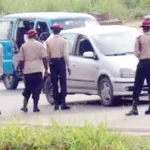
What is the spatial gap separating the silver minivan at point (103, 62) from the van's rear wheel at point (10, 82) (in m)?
5.07

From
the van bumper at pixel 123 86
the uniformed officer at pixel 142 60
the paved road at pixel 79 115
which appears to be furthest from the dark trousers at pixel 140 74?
the van bumper at pixel 123 86

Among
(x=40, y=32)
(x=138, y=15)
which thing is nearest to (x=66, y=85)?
(x=40, y=32)

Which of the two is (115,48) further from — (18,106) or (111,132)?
(111,132)

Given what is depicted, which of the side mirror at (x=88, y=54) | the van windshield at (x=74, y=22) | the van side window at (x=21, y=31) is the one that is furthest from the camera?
the van side window at (x=21, y=31)

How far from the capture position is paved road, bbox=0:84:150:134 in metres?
15.0

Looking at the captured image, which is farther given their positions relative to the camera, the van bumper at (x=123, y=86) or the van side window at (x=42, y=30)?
the van side window at (x=42, y=30)

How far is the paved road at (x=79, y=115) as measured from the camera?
1498 centimetres

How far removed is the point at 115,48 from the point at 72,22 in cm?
442

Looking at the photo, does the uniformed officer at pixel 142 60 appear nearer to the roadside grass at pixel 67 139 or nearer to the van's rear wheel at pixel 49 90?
the van's rear wheel at pixel 49 90

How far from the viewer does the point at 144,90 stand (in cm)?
1820

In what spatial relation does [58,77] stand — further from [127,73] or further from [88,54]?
[127,73]

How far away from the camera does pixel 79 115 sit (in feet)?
56.6

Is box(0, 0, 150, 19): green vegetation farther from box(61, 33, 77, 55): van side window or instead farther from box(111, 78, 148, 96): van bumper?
box(111, 78, 148, 96): van bumper

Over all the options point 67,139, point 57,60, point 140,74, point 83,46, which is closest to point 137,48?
point 140,74
